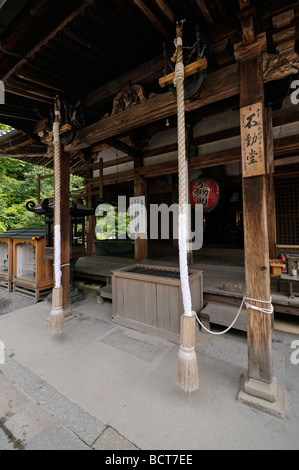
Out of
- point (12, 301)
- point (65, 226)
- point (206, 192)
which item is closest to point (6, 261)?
point (12, 301)

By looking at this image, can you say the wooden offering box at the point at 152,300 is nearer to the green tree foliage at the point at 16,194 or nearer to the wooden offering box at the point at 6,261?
the wooden offering box at the point at 6,261

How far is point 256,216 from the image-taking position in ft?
7.48

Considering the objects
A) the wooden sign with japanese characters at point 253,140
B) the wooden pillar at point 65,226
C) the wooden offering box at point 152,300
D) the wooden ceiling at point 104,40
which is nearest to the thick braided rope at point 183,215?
the wooden sign with japanese characters at point 253,140

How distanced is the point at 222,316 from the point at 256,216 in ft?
7.26

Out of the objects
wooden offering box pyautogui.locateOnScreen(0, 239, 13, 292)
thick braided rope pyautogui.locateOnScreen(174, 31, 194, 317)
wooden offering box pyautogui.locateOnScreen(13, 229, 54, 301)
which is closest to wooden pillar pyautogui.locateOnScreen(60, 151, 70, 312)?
wooden offering box pyautogui.locateOnScreen(13, 229, 54, 301)

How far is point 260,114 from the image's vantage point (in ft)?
7.30

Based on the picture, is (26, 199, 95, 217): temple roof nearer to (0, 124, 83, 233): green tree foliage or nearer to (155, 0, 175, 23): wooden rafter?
(155, 0, 175, 23): wooden rafter

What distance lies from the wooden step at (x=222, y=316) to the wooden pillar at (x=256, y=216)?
1138 mm

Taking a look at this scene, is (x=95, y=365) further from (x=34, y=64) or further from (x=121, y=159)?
(x=121, y=159)

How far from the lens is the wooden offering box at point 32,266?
576cm

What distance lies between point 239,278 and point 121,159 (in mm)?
6061

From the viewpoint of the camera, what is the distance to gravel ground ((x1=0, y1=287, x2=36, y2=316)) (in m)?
5.15

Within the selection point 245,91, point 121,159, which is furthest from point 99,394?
point 121,159

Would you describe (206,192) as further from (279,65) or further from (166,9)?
(166,9)
